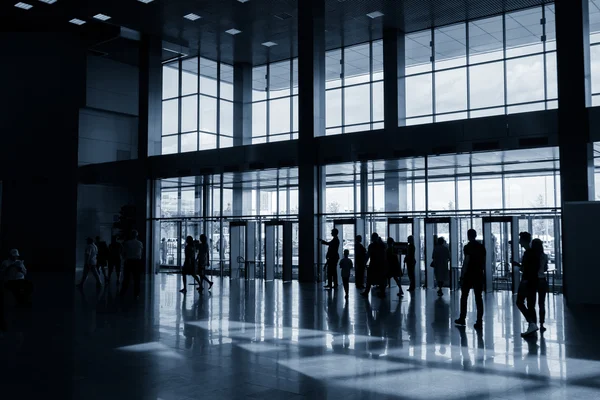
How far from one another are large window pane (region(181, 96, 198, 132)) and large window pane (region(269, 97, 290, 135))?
3.41m

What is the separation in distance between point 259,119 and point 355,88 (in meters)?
5.06

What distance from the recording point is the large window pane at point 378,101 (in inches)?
921

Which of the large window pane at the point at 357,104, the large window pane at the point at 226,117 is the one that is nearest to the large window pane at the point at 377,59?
the large window pane at the point at 357,104

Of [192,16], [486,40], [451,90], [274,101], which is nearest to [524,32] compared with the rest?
[486,40]

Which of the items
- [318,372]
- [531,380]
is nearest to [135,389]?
[318,372]

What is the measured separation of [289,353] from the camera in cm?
717

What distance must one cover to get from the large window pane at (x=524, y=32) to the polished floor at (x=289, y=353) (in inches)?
497

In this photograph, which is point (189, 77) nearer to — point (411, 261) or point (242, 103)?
point (242, 103)

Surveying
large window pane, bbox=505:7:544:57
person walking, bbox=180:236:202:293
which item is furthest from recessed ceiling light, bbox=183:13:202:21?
large window pane, bbox=505:7:544:57

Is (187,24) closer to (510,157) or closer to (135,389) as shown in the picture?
(510,157)

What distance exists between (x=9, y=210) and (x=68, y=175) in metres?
2.78

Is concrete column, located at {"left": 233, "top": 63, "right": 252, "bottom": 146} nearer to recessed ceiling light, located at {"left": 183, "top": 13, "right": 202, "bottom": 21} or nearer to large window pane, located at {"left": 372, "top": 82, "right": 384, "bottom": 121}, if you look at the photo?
recessed ceiling light, located at {"left": 183, "top": 13, "right": 202, "bottom": 21}

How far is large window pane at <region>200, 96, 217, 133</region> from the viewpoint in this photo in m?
25.9

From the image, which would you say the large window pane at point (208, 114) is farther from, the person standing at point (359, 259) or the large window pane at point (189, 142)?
the person standing at point (359, 259)
